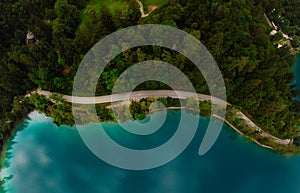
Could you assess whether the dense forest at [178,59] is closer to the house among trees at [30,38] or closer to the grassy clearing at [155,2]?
the house among trees at [30,38]

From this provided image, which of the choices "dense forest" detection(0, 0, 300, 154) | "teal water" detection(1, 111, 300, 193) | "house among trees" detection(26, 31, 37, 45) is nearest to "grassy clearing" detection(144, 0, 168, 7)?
"dense forest" detection(0, 0, 300, 154)

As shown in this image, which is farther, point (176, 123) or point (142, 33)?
point (176, 123)

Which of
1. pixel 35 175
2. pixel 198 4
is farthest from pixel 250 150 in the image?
pixel 35 175

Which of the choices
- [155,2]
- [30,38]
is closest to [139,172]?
[155,2]

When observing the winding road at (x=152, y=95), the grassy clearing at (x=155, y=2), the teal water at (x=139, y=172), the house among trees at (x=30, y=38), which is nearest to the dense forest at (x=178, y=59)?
the house among trees at (x=30, y=38)

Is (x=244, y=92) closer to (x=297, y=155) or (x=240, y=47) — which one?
(x=240, y=47)

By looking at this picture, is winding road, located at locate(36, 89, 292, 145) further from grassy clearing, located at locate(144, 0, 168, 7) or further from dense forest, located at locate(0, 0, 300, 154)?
grassy clearing, located at locate(144, 0, 168, 7)

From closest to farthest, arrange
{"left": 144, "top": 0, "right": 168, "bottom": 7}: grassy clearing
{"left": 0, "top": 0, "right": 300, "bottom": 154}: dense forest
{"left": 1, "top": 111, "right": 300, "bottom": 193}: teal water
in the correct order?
{"left": 1, "top": 111, "right": 300, "bottom": 193}: teal water
{"left": 0, "top": 0, "right": 300, "bottom": 154}: dense forest
{"left": 144, "top": 0, "right": 168, "bottom": 7}: grassy clearing
